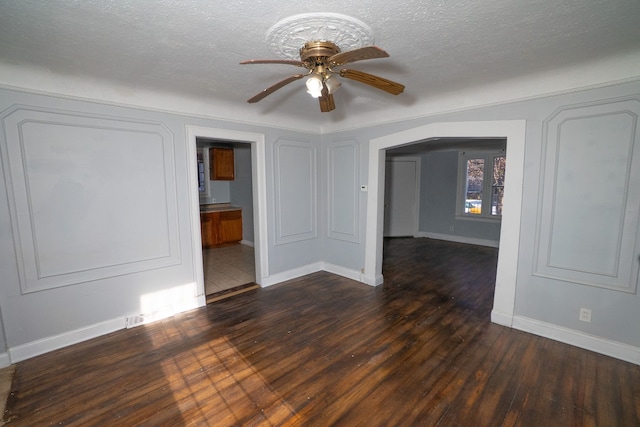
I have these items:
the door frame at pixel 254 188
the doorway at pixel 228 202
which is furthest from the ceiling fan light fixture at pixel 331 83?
the doorway at pixel 228 202

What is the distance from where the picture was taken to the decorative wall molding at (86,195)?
2.29 metres

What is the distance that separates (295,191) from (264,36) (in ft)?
8.20

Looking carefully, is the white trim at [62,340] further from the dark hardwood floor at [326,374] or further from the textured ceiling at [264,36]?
the textured ceiling at [264,36]

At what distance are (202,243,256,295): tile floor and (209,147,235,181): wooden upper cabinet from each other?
161 cm

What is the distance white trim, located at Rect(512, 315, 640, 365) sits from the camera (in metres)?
2.26

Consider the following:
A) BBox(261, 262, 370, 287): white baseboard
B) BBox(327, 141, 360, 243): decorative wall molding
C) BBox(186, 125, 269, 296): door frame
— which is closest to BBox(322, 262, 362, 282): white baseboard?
BBox(261, 262, 370, 287): white baseboard

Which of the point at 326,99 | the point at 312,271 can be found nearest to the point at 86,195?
the point at 326,99

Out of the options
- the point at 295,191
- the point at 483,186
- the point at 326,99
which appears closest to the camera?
the point at 326,99

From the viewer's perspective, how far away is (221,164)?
20.2ft

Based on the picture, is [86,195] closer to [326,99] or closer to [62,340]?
[62,340]

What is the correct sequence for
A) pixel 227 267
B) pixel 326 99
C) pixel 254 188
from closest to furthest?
1. pixel 326 99
2. pixel 254 188
3. pixel 227 267

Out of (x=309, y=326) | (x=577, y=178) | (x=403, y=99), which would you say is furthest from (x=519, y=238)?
(x=309, y=326)

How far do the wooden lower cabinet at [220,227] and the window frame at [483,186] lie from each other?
537cm

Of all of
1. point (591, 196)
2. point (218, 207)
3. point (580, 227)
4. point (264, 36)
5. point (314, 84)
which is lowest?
point (218, 207)
